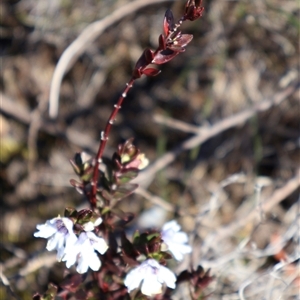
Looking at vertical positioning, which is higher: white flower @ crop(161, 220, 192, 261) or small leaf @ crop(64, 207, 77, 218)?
small leaf @ crop(64, 207, 77, 218)

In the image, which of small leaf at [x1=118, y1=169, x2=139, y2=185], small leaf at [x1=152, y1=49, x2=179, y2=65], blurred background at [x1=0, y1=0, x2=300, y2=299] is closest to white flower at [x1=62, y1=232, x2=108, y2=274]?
small leaf at [x1=118, y1=169, x2=139, y2=185]

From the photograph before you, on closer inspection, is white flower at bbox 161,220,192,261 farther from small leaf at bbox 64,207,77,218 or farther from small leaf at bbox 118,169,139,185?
small leaf at bbox 64,207,77,218

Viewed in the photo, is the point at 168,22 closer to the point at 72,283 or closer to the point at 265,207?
the point at 72,283

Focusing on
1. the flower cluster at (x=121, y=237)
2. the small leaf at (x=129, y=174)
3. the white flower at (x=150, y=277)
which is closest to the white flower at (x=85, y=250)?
the flower cluster at (x=121, y=237)

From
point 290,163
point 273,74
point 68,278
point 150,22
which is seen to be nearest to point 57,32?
point 150,22

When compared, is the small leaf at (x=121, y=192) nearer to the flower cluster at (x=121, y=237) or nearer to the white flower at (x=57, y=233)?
the flower cluster at (x=121, y=237)
